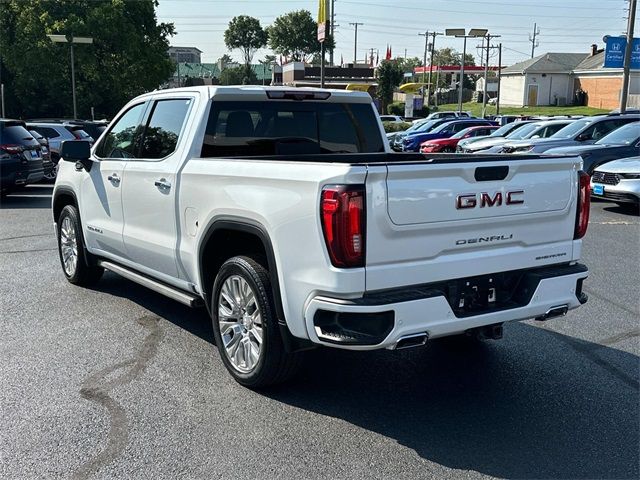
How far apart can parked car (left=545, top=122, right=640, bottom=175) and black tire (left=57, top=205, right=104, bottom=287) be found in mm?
10941

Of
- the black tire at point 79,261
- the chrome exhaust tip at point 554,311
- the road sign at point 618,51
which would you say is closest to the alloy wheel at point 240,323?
the chrome exhaust tip at point 554,311

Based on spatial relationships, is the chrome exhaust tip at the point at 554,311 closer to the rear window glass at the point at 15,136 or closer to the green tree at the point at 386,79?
the rear window glass at the point at 15,136

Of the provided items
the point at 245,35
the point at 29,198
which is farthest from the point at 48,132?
the point at 245,35

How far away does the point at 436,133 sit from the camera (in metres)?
29.5

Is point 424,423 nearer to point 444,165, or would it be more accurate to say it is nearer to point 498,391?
point 498,391

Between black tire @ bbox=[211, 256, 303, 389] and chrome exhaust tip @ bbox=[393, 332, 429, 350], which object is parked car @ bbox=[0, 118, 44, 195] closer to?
black tire @ bbox=[211, 256, 303, 389]

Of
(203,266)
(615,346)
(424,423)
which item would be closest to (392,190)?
(424,423)

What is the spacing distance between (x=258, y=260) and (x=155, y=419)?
3.76ft

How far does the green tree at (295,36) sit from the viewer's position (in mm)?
116688

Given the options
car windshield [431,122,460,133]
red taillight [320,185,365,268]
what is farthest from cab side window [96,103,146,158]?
car windshield [431,122,460,133]

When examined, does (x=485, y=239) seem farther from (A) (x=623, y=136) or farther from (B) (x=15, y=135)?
(B) (x=15, y=135)

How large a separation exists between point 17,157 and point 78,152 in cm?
946

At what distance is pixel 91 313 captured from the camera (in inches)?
242

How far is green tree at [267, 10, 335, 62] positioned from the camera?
11669 cm
